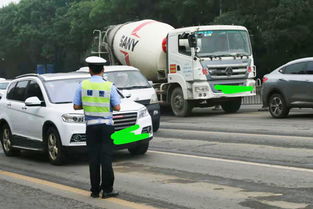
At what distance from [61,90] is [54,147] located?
1.29 metres

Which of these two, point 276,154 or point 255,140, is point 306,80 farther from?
point 276,154

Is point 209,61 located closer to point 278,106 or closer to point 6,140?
point 278,106

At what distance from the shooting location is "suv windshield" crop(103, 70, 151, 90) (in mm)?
16123

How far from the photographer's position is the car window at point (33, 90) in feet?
37.1

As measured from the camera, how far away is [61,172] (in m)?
9.52

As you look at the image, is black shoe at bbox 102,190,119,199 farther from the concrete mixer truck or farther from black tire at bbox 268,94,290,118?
the concrete mixer truck

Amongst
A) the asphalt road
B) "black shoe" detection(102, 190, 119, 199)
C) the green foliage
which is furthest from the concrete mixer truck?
the green foliage

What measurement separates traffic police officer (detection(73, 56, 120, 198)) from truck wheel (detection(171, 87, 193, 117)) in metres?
13.3

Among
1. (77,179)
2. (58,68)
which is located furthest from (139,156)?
(58,68)

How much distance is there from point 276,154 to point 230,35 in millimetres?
10258

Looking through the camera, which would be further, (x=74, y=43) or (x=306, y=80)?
(x=74, y=43)

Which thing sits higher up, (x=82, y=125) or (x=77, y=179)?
(x=82, y=125)

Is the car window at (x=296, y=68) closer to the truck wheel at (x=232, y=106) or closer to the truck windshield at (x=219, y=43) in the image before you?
the truck windshield at (x=219, y=43)

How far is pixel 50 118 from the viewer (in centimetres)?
1039
